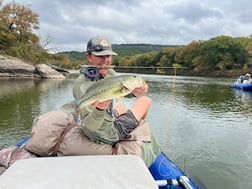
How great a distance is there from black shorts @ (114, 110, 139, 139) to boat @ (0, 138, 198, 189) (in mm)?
912

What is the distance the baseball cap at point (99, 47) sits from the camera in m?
3.23

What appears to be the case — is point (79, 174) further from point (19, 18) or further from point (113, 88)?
point (19, 18)

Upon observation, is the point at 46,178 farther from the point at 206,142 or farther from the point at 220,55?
the point at 220,55

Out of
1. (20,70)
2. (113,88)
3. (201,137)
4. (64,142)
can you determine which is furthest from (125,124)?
(20,70)

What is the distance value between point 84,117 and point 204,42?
259 ft

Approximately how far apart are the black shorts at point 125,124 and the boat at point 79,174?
2.99 ft

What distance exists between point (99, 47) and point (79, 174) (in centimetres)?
157

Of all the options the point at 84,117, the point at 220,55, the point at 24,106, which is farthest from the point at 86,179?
the point at 220,55

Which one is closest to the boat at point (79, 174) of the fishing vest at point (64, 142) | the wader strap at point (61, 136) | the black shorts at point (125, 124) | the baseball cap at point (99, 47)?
the fishing vest at point (64, 142)

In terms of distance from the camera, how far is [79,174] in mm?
2170

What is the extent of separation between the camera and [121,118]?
3.77 m

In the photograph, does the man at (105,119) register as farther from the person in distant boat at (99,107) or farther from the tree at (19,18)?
the tree at (19,18)

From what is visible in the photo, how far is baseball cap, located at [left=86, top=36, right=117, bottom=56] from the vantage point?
3.23 metres

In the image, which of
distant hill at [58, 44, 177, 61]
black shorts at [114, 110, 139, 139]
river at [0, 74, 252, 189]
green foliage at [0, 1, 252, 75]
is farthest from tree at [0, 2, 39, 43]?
black shorts at [114, 110, 139, 139]
